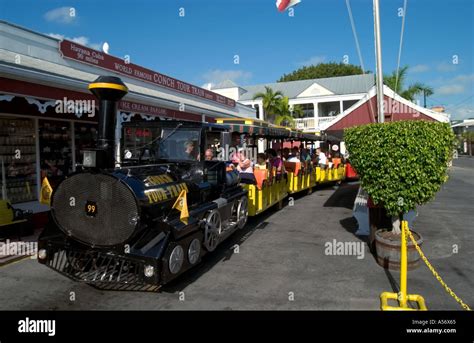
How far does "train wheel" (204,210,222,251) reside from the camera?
517 cm

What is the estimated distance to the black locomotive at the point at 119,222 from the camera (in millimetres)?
4148

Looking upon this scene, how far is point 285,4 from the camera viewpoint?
794 cm

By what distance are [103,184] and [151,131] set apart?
6.48ft

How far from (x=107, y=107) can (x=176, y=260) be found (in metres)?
2.15

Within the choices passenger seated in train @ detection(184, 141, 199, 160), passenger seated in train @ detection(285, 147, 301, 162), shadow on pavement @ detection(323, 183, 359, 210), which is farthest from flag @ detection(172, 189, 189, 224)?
passenger seated in train @ detection(285, 147, 301, 162)

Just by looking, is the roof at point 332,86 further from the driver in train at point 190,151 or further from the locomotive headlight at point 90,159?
the locomotive headlight at point 90,159

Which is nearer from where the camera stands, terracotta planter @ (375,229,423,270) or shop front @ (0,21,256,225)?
terracotta planter @ (375,229,423,270)

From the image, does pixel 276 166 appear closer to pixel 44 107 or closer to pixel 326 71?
pixel 44 107

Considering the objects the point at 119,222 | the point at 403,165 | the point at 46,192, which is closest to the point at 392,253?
the point at 403,165

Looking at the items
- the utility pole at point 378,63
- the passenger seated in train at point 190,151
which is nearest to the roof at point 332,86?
the utility pole at point 378,63

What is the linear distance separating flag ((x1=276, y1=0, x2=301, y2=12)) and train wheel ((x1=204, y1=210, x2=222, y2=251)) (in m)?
5.03

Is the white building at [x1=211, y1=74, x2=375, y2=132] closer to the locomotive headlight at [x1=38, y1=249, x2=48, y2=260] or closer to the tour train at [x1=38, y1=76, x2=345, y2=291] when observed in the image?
the tour train at [x1=38, y1=76, x2=345, y2=291]

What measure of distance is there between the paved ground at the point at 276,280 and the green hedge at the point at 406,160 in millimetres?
1120
